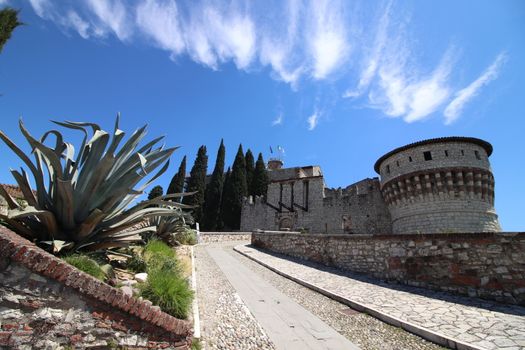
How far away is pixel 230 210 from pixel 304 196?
9.41 m

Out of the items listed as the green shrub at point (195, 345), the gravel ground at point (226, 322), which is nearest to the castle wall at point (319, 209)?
the gravel ground at point (226, 322)

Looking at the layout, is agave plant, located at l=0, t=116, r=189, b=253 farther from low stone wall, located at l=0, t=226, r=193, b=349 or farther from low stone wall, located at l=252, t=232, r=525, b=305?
low stone wall, located at l=252, t=232, r=525, b=305

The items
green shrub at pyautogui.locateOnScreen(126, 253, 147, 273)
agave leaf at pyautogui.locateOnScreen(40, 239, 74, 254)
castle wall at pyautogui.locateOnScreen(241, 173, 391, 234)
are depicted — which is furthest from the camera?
castle wall at pyautogui.locateOnScreen(241, 173, 391, 234)

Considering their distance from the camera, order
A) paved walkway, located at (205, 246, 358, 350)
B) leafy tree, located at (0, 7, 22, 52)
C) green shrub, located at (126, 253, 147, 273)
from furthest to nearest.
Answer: leafy tree, located at (0, 7, 22, 52) → green shrub, located at (126, 253, 147, 273) → paved walkway, located at (205, 246, 358, 350)

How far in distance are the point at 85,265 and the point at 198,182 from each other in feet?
106

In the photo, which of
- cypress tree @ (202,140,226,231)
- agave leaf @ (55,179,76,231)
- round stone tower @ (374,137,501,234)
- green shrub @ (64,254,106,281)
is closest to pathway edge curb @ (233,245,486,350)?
green shrub @ (64,254,106,281)

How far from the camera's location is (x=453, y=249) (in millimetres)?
7430

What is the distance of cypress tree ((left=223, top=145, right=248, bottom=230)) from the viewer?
32469 millimetres

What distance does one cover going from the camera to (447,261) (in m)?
7.46

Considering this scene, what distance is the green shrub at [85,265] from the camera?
343cm

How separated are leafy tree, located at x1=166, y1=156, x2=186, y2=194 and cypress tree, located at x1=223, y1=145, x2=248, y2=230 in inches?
287

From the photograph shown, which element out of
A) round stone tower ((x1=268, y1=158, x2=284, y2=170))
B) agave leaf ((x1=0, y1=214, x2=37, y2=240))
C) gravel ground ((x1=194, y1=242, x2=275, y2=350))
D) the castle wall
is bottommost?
gravel ground ((x1=194, y1=242, x2=275, y2=350))

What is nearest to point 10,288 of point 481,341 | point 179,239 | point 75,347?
point 75,347

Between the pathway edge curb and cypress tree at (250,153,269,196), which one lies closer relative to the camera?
the pathway edge curb
